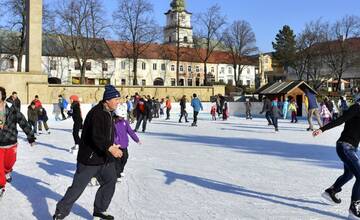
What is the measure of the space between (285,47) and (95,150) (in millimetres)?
75158

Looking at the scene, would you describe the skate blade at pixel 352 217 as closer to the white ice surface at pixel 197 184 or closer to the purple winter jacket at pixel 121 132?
the white ice surface at pixel 197 184

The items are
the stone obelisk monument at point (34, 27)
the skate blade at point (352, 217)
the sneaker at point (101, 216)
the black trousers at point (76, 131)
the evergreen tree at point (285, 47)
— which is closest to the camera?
the sneaker at point (101, 216)

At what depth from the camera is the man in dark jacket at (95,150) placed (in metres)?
4.61

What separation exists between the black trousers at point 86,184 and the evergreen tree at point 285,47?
69004 mm

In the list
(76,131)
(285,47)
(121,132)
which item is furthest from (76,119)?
(285,47)

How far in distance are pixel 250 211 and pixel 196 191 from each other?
4.44 ft

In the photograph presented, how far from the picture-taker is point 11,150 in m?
6.18

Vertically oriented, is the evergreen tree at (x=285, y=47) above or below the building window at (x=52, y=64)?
above

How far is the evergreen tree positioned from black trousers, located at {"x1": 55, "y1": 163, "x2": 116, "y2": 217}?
226 feet

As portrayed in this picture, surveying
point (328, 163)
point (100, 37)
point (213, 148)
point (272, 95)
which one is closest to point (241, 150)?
point (213, 148)

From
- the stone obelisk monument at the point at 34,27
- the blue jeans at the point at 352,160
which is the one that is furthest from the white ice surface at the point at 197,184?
the stone obelisk monument at the point at 34,27

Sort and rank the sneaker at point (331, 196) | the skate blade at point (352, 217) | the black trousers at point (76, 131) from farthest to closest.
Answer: the black trousers at point (76, 131) → the sneaker at point (331, 196) → the skate blade at point (352, 217)

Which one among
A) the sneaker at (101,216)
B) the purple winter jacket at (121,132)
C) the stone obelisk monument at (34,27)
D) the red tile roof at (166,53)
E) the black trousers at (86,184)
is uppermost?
the red tile roof at (166,53)

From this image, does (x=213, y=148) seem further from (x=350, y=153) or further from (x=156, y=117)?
(x=156, y=117)
